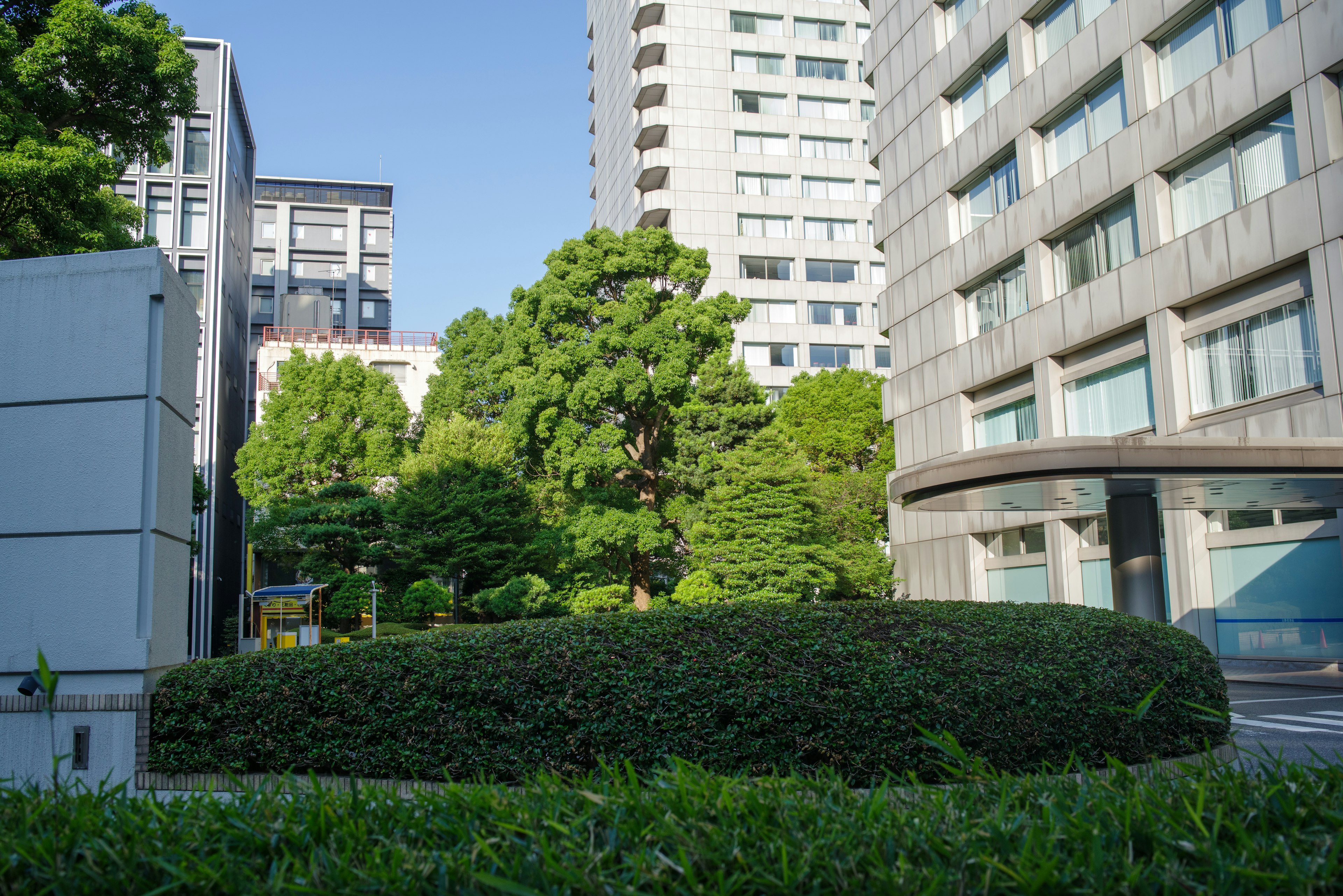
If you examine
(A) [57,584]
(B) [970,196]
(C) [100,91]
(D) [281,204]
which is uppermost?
(D) [281,204]

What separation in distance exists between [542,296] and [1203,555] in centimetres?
2088

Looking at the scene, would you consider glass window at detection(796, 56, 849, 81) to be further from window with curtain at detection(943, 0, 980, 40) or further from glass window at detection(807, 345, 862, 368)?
window with curtain at detection(943, 0, 980, 40)

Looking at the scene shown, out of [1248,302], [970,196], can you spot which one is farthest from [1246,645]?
[970,196]

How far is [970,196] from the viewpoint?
91.4ft

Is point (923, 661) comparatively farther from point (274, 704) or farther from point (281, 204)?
point (281, 204)

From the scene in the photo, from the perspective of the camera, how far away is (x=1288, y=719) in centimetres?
1248

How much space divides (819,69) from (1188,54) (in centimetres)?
3559

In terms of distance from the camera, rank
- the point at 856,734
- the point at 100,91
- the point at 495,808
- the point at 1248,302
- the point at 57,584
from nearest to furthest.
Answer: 1. the point at 495,808
2. the point at 856,734
3. the point at 57,584
4. the point at 100,91
5. the point at 1248,302

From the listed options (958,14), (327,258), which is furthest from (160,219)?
(327,258)

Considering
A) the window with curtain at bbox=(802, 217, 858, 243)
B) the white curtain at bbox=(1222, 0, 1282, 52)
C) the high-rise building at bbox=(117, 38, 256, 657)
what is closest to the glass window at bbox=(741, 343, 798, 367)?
the window with curtain at bbox=(802, 217, 858, 243)

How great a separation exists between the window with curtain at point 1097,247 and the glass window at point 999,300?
1.17 m

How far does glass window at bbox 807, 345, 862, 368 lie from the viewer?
Result: 50281 mm

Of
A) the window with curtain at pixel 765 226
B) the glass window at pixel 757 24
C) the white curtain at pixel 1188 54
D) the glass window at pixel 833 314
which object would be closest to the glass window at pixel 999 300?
the white curtain at pixel 1188 54

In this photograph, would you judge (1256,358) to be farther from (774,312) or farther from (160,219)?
(160,219)
